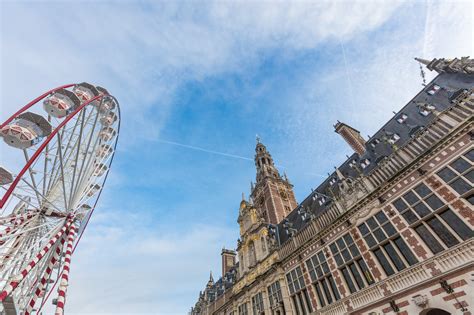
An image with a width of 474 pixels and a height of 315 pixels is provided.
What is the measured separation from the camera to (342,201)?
17.8m

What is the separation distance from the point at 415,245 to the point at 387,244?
172 cm

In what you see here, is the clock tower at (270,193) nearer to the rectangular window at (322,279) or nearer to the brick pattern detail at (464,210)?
the rectangular window at (322,279)

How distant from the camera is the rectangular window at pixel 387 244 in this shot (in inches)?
515

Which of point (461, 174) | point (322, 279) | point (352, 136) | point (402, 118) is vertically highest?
point (352, 136)

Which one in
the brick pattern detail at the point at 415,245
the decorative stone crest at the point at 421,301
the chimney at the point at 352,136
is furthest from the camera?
the chimney at the point at 352,136

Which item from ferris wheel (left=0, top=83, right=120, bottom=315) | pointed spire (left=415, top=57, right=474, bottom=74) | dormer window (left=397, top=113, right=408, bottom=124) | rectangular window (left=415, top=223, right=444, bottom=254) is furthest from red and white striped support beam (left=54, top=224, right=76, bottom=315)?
pointed spire (left=415, top=57, right=474, bottom=74)

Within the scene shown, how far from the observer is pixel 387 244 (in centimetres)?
1415

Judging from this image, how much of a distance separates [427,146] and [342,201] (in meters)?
6.58

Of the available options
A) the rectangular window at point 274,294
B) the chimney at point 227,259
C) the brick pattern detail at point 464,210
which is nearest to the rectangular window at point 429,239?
the brick pattern detail at point 464,210

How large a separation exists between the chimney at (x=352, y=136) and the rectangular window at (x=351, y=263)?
9529 millimetres

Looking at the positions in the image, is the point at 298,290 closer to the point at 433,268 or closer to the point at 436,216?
the point at 433,268

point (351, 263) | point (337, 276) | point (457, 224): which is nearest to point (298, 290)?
point (337, 276)

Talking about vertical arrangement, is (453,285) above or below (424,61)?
below

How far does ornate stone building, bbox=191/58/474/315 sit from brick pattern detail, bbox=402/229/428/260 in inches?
1.9
